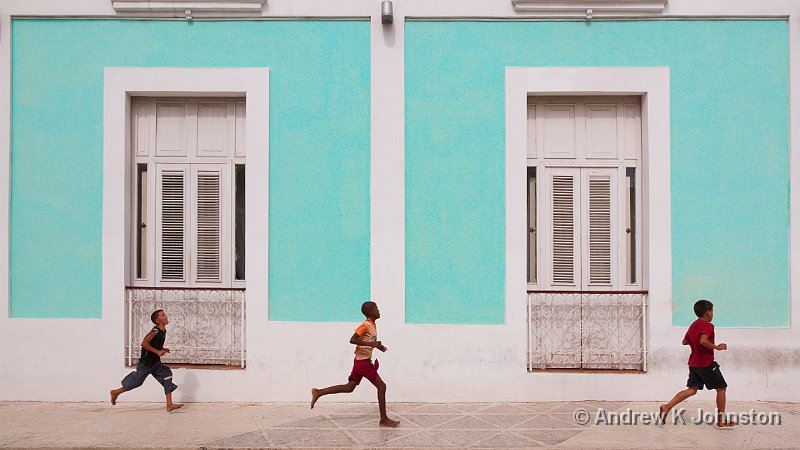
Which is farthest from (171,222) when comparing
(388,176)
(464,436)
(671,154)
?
(671,154)

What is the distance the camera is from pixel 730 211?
863 centimetres

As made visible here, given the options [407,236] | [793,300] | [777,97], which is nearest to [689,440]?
[793,300]

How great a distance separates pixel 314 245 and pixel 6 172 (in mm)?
3646

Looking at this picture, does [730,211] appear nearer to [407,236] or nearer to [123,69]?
[407,236]

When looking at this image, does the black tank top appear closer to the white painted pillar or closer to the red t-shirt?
the white painted pillar

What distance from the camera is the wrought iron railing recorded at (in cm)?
884

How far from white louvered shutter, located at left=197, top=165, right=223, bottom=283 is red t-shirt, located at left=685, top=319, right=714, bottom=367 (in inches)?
209

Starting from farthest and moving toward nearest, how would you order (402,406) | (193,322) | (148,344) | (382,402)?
(193,322), (402,406), (148,344), (382,402)

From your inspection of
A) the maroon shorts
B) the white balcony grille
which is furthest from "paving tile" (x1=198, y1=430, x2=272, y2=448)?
the white balcony grille

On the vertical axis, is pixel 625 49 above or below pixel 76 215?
above

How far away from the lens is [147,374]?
8.07 meters

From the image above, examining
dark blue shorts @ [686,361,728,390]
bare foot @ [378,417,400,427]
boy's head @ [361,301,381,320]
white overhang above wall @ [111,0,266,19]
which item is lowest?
bare foot @ [378,417,400,427]

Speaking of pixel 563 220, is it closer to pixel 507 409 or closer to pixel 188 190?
pixel 507 409

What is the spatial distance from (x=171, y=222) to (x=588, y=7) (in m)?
5.49
